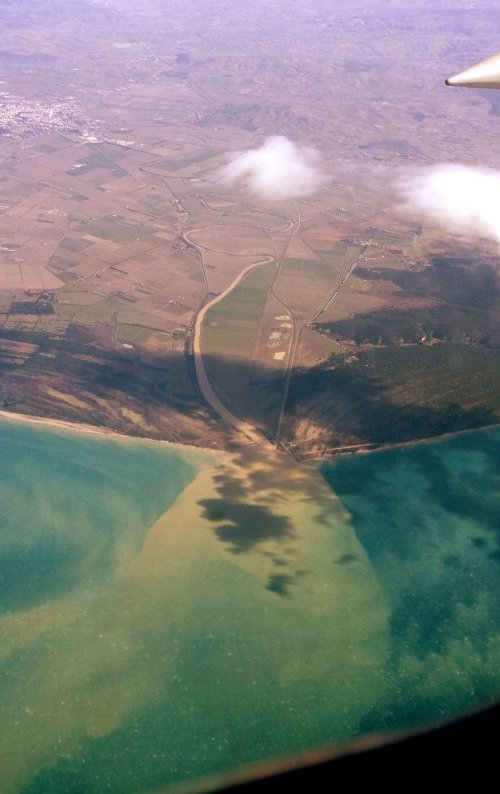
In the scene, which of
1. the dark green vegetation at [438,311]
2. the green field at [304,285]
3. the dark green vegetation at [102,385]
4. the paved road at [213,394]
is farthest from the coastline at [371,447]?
the green field at [304,285]

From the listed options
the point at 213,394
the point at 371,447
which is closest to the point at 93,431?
the point at 213,394

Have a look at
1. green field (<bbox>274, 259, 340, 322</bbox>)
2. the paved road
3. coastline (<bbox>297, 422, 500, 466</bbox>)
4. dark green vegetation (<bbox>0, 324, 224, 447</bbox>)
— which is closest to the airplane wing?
coastline (<bbox>297, 422, 500, 466</bbox>)

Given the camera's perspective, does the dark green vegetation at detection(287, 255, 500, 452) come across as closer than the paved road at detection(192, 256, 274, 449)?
No

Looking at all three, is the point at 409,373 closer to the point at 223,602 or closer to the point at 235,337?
the point at 235,337

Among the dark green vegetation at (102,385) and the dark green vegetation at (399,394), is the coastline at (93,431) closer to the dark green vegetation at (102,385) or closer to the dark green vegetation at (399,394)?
the dark green vegetation at (102,385)

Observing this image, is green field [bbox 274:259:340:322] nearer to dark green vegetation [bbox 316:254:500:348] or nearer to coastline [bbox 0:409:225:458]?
dark green vegetation [bbox 316:254:500:348]

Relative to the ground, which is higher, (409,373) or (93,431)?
(409,373)

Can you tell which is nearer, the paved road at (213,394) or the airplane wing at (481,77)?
the airplane wing at (481,77)

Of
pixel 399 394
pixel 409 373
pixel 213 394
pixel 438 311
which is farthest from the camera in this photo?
pixel 438 311

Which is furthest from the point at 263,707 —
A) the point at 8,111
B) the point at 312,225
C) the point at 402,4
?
the point at 402,4
